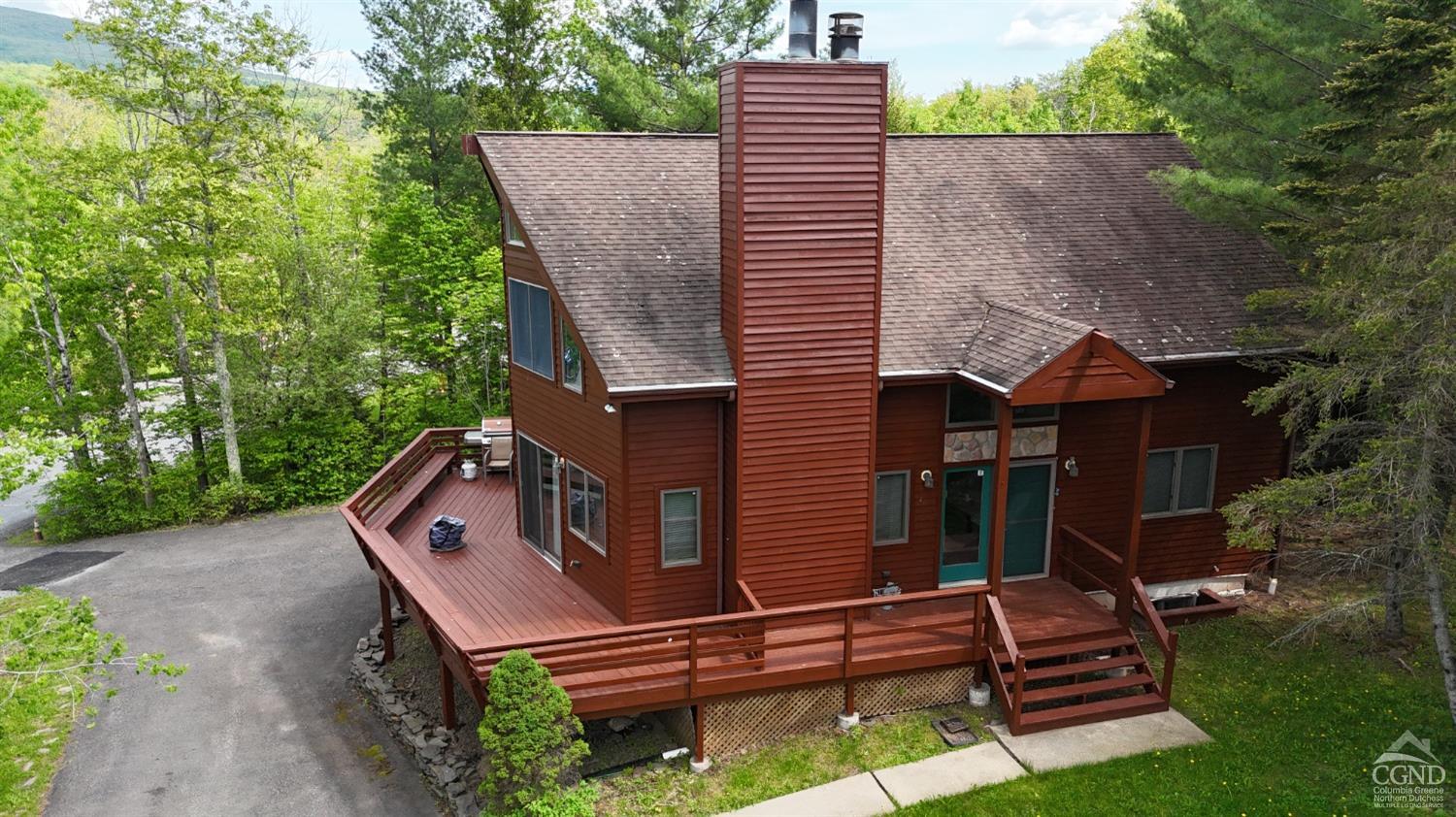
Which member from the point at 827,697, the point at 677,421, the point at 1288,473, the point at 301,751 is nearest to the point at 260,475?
the point at 301,751

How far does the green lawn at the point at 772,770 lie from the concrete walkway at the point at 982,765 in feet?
0.55

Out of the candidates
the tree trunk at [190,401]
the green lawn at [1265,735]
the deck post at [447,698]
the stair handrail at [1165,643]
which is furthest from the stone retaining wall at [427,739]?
the tree trunk at [190,401]

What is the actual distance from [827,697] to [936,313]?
4.59 meters

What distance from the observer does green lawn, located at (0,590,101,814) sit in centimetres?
840

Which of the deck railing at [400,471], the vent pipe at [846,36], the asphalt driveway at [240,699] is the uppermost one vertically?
the vent pipe at [846,36]

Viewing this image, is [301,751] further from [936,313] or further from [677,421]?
[936,313]

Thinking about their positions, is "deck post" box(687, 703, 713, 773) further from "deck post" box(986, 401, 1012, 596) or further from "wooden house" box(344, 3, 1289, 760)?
"deck post" box(986, 401, 1012, 596)

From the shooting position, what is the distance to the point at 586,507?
37.2 feet

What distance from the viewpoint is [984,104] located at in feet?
233

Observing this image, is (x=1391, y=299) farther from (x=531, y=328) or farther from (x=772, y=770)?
(x=531, y=328)

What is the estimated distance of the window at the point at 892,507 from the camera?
11.2m

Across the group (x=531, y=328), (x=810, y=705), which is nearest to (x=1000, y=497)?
(x=810, y=705)

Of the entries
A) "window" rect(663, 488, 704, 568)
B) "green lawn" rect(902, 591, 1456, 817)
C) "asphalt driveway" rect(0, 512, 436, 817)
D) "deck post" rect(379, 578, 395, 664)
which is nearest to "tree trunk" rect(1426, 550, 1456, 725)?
"green lawn" rect(902, 591, 1456, 817)

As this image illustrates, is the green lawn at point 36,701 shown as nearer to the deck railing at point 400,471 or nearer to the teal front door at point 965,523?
the deck railing at point 400,471
